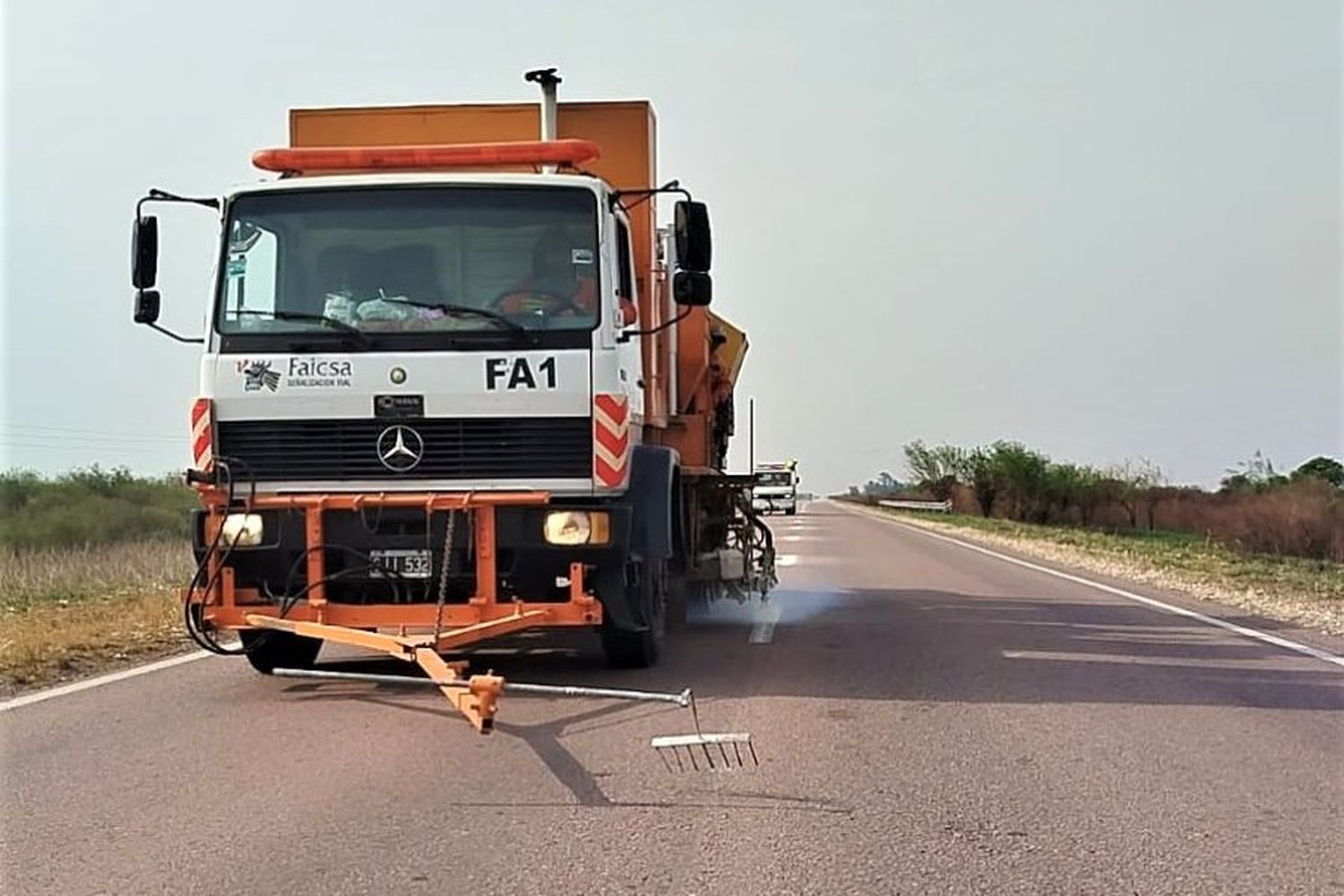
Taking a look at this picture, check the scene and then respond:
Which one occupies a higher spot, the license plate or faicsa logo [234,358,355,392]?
faicsa logo [234,358,355,392]

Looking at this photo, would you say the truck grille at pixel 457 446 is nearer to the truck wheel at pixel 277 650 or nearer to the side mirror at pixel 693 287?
the side mirror at pixel 693 287

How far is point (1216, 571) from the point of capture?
22484 mm

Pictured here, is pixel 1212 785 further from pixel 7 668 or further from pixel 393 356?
pixel 7 668

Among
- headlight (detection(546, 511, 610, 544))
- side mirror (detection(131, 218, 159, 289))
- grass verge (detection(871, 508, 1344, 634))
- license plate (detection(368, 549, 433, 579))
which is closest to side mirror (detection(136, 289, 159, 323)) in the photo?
side mirror (detection(131, 218, 159, 289))

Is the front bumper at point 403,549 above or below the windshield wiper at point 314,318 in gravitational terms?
below

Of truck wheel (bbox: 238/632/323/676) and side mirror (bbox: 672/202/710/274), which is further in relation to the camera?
truck wheel (bbox: 238/632/323/676)

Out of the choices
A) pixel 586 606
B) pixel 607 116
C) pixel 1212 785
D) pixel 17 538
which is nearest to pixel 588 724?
pixel 586 606

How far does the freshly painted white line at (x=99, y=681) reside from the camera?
927 centimetres

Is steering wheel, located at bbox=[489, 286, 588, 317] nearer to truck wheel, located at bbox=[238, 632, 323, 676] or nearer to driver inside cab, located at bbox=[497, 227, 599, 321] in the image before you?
driver inside cab, located at bbox=[497, 227, 599, 321]

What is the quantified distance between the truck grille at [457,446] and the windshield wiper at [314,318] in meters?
0.50

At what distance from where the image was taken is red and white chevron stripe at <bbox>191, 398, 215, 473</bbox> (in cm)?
948

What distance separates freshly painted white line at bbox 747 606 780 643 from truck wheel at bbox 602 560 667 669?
1.96m

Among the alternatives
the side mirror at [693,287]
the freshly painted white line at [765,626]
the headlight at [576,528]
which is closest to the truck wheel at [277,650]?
the headlight at [576,528]

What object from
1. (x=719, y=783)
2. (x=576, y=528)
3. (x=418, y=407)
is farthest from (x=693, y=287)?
(x=719, y=783)
